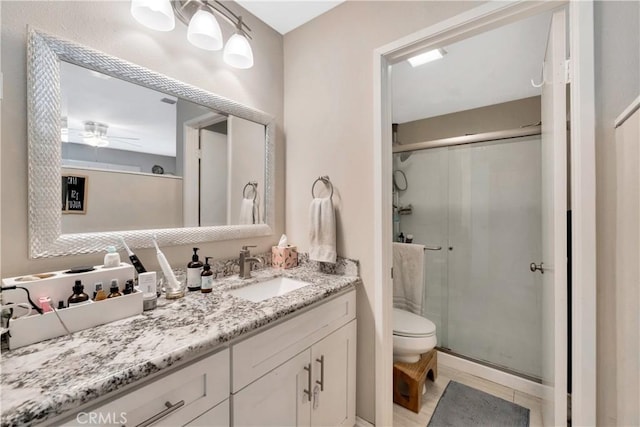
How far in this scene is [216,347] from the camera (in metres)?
0.80

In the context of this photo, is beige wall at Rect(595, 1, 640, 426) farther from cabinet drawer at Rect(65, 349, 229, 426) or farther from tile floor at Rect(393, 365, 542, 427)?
cabinet drawer at Rect(65, 349, 229, 426)

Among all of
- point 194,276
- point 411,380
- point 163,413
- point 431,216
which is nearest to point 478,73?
point 431,216

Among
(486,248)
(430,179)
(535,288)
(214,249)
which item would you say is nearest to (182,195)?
(214,249)

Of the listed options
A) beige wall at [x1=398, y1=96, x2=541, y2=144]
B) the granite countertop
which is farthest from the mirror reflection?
beige wall at [x1=398, y1=96, x2=541, y2=144]

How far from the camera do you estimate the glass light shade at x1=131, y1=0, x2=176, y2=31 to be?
106cm

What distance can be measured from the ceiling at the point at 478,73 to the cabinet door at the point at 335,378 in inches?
68.8

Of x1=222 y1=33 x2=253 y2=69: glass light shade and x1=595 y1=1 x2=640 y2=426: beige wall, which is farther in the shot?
x1=222 y1=33 x2=253 y2=69: glass light shade

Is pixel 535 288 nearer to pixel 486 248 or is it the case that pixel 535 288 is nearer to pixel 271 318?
pixel 486 248

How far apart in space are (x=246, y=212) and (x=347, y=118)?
0.81 m

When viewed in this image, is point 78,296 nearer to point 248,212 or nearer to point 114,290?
point 114,290

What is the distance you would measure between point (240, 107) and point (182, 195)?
605 millimetres

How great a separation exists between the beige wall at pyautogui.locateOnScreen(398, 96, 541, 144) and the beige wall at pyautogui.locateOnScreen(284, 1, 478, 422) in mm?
1488

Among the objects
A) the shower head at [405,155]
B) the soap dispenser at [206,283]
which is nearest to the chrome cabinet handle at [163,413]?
the soap dispenser at [206,283]

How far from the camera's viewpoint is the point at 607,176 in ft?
3.02
